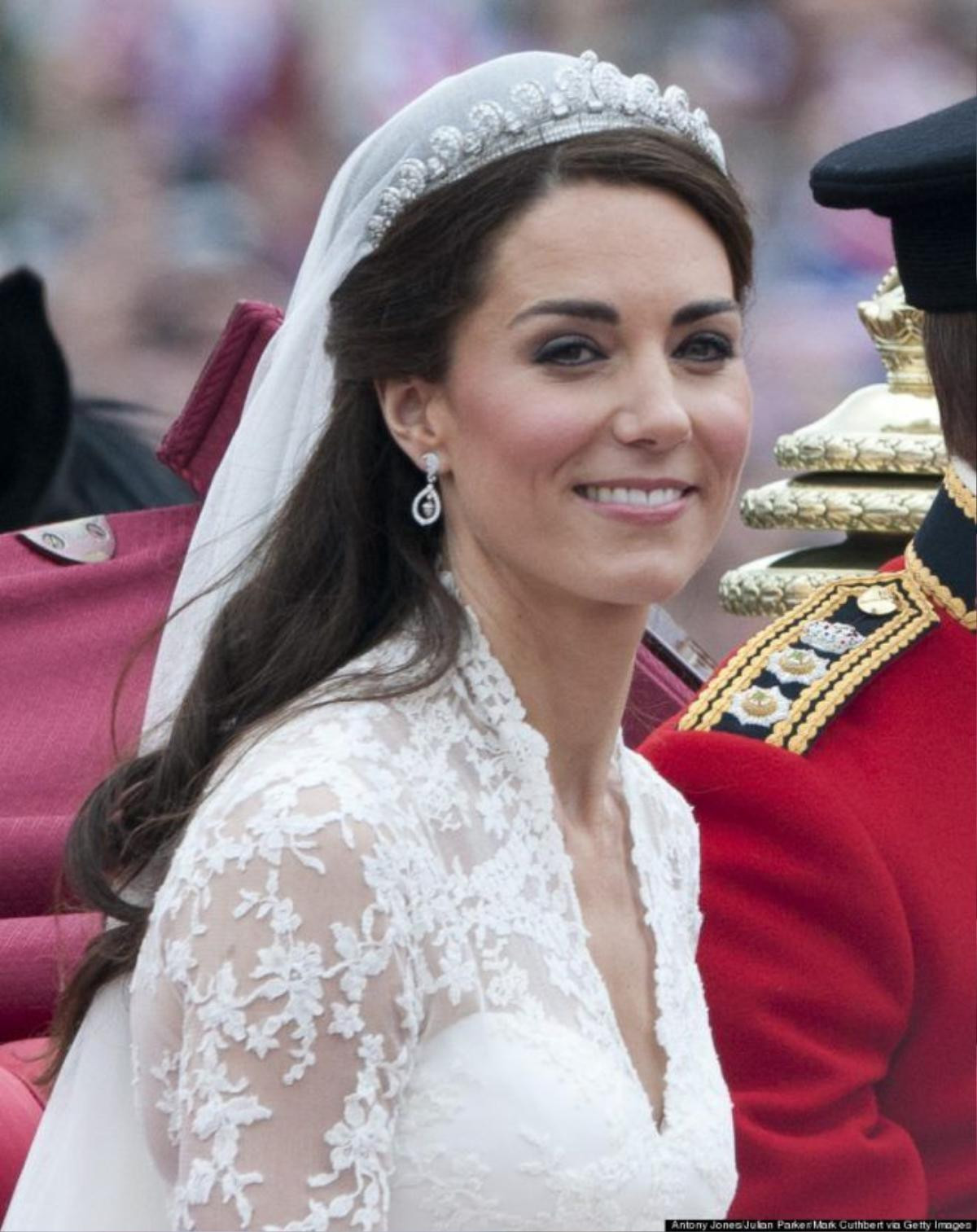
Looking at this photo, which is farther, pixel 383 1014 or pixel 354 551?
pixel 354 551

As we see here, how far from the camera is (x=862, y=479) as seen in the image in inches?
102

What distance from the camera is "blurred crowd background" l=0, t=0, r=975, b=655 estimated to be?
3.77m

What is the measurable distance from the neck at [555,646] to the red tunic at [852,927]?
281mm

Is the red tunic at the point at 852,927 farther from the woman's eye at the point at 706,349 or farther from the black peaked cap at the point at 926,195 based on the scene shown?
the woman's eye at the point at 706,349

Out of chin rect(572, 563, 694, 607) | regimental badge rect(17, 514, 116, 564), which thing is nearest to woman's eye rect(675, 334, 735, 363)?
chin rect(572, 563, 694, 607)

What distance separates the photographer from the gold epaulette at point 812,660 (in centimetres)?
217

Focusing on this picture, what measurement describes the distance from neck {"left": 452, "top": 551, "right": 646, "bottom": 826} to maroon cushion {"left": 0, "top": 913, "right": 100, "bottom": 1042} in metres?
0.50

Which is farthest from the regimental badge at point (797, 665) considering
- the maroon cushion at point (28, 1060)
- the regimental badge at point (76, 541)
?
the regimental badge at point (76, 541)

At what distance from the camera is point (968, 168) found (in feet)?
6.91

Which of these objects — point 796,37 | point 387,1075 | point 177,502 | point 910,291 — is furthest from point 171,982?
point 796,37

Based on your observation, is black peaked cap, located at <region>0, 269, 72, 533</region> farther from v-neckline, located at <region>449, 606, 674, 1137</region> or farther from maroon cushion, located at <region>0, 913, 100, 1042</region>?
v-neckline, located at <region>449, 606, 674, 1137</region>

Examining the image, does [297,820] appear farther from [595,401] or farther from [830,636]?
[830,636]

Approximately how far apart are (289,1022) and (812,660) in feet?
2.44

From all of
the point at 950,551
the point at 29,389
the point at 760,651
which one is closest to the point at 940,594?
the point at 950,551
